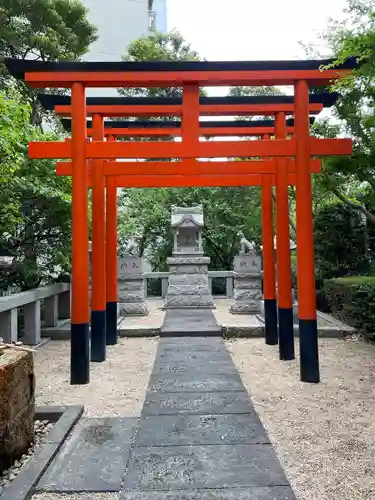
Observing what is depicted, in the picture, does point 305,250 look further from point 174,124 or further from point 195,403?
point 174,124

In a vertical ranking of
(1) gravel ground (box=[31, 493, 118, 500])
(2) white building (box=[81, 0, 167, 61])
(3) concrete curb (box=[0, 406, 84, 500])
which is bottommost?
(1) gravel ground (box=[31, 493, 118, 500])

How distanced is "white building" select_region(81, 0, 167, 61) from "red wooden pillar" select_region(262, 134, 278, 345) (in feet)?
49.0

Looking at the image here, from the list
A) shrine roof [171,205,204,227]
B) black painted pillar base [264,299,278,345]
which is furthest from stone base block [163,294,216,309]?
black painted pillar base [264,299,278,345]

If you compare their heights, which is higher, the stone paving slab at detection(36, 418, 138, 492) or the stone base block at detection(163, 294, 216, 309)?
the stone base block at detection(163, 294, 216, 309)

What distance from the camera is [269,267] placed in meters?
7.09

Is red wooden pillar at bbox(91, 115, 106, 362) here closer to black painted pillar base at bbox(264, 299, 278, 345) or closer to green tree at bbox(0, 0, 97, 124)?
black painted pillar base at bbox(264, 299, 278, 345)

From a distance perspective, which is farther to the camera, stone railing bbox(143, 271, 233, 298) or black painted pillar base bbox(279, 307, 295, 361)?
stone railing bbox(143, 271, 233, 298)

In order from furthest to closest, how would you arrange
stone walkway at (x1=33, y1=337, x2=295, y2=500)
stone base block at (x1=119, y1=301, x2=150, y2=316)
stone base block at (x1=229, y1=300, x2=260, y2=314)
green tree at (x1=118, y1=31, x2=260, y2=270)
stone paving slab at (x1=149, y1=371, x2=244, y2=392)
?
green tree at (x1=118, y1=31, x2=260, y2=270)
stone base block at (x1=229, y1=300, x2=260, y2=314)
stone base block at (x1=119, y1=301, x2=150, y2=316)
stone paving slab at (x1=149, y1=371, x2=244, y2=392)
stone walkway at (x1=33, y1=337, x2=295, y2=500)

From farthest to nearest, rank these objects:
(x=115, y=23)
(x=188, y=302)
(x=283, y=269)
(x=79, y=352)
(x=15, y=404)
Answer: (x=115, y=23) → (x=188, y=302) → (x=283, y=269) → (x=79, y=352) → (x=15, y=404)

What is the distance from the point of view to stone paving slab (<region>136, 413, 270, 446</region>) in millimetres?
3209

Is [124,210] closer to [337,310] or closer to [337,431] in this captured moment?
[337,310]

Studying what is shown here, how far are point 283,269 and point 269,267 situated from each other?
105 centimetres

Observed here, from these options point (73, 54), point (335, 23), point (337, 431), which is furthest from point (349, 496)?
point (73, 54)

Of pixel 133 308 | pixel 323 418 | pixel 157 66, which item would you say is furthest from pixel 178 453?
pixel 133 308
